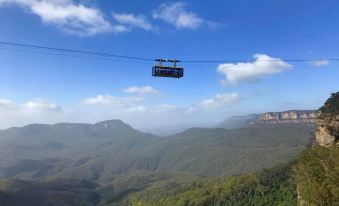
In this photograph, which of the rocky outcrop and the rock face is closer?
the rock face

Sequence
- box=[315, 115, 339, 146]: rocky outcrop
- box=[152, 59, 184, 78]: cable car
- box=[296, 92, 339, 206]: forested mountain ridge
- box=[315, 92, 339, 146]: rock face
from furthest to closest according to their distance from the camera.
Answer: box=[315, 115, 339, 146]: rocky outcrop, box=[315, 92, 339, 146]: rock face, box=[296, 92, 339, 206]: forested mountain ridge, box=[152, 59, 184, 78]: cable car

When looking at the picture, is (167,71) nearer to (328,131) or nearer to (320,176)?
(320,176)

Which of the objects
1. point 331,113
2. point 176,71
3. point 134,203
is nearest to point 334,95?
point 331,113

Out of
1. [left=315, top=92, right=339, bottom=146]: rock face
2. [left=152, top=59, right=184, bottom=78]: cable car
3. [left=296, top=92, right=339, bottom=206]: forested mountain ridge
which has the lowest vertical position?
[left=296, top=92, right=339, bottom=206]: forested mountain ridge

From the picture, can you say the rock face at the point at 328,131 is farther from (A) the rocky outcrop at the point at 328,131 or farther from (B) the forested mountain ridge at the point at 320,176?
(B) the forested mountain ridge at the point at 320,176

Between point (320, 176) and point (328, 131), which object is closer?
point (320, 176)

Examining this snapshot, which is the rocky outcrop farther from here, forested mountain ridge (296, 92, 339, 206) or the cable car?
the cable car

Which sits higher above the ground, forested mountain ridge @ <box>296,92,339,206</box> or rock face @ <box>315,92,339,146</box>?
rock face @ <box>315,92,339,146</box>

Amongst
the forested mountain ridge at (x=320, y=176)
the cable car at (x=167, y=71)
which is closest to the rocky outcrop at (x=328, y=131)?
the forested mountain ridge at (x=320, y=176)

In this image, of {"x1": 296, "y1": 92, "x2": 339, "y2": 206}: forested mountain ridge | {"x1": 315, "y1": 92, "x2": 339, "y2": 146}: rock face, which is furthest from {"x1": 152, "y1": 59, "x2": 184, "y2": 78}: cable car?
{"x1": 315, "y1": 92, "x2": 339, "y2": 146}: rock face

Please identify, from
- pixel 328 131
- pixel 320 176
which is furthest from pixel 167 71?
pixel 328 131

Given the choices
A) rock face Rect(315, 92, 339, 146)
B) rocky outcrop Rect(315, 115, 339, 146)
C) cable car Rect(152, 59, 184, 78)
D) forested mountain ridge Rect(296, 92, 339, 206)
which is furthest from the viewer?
rocky outcrop Rect(315, 115, 339, 146)
